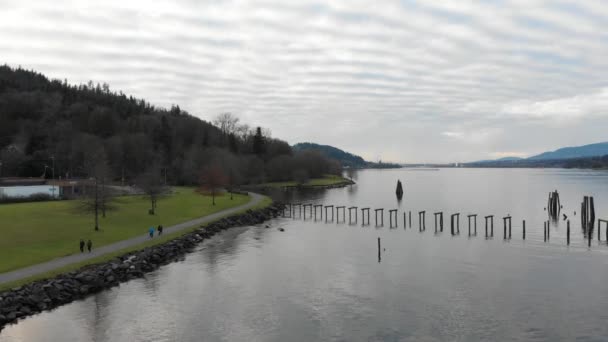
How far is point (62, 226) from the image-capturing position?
5072cm

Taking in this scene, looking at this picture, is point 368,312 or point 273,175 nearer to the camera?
point 368,312

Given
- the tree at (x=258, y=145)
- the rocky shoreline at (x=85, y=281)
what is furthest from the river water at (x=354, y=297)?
the tree at (x=258, y=145)

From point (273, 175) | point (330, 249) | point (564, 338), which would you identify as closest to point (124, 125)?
point (273, 175)

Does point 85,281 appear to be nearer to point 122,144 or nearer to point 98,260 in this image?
point 98,260

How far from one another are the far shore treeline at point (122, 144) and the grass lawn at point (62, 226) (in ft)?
107

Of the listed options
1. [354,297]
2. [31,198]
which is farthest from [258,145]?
[354,297]

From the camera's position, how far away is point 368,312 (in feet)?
97.7

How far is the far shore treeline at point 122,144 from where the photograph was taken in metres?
127

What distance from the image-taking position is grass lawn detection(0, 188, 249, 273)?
39125 mm

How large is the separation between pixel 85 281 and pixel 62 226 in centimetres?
1975

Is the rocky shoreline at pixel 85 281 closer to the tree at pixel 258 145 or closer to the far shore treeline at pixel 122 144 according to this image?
the far shore treeline at pixel 122 144

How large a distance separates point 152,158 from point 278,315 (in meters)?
121

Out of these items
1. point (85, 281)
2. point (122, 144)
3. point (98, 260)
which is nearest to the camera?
point (85, 281)

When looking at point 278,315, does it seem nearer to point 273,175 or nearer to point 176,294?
point 176,294
